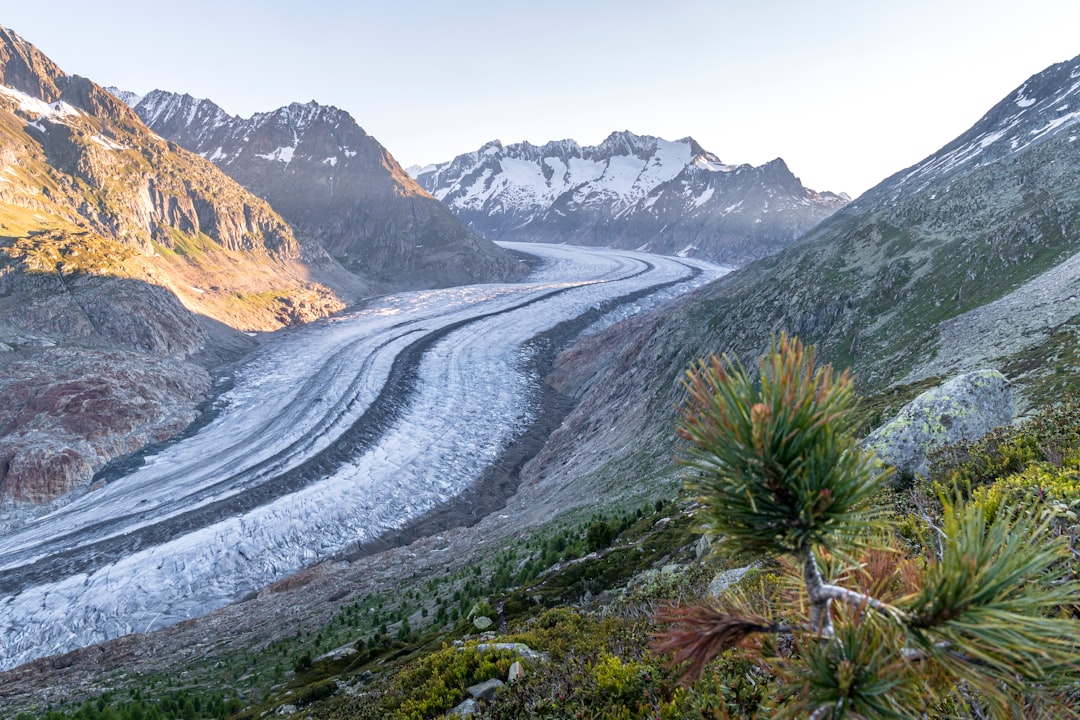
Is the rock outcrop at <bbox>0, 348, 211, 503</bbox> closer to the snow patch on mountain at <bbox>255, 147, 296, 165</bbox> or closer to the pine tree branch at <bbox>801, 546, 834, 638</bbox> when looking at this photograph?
the pine tree branch at <bbox>801, 546, 834, 638</bbox>

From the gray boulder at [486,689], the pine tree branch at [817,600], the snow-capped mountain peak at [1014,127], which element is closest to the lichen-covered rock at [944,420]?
the gray boulder at [486,689]

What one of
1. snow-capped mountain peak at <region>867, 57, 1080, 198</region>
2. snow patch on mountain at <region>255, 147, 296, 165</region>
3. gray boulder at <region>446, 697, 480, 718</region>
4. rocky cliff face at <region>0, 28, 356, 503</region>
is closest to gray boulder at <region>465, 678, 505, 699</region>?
gray boulder at <region>446, 697, 480, 718</region>

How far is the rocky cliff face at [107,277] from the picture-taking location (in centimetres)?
4188

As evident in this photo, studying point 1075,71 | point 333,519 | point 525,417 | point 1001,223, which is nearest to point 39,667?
point 333,519

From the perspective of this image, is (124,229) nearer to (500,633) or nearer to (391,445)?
(391,445)

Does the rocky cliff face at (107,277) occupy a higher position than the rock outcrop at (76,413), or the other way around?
the rocky cliff face at (107,277)

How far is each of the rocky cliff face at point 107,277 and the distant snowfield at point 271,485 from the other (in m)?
5.16

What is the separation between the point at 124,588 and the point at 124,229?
248 ft

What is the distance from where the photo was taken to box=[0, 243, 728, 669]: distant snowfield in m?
26.6

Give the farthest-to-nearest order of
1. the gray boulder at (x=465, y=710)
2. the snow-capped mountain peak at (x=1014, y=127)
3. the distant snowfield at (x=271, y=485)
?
the snow-capped mountain peak at (x=1014, y=127) < the distant snowfield at (x=271, y=485) < the gray boulder at (x=465, y=710)

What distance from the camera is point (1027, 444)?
8227mm

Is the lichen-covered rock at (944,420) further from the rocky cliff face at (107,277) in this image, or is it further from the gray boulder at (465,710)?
the rocky cliff face at (107,277)

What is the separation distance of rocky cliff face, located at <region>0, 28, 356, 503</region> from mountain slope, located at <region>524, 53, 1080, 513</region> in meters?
36.1

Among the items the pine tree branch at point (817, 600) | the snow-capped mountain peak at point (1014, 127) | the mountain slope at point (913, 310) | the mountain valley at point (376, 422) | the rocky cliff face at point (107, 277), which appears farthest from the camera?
the snow-capped mountain peak at point (1014, 127)
